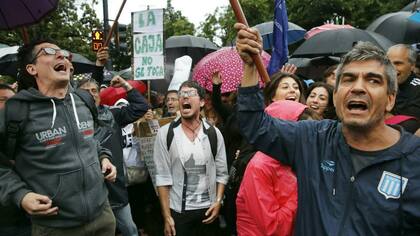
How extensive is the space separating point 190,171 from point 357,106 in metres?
2.35

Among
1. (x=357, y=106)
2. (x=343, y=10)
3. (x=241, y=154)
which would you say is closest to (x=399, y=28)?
(x=241, y=154)

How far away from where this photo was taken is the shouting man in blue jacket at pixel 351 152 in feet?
6.31

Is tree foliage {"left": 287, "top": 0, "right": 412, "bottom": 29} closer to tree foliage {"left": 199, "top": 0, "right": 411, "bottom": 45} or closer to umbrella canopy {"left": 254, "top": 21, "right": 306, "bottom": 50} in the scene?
tree foliage {"left": 199, "top": 0, "right": 411, "bottom": 45}

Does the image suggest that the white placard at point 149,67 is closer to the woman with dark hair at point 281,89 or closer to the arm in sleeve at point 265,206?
the woman with dark hair at point 281,89

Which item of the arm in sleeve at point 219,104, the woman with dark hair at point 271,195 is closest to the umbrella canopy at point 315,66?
the arm in sleeve at point 219,104

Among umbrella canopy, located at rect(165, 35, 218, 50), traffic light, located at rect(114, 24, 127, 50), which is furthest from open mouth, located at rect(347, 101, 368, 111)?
traffic light, located at rect(114, 24, 127, 50)

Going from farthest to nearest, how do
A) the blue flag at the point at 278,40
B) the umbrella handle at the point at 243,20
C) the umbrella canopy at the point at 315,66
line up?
the umbrella canopy at the point at 315,66 < the blue flag at the point at 278,40 < the umbrella handle at the point at 243,20

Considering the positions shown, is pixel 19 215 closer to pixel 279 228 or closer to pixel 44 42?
pixel 44 42

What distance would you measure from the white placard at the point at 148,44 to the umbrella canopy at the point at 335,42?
2392 millimetres

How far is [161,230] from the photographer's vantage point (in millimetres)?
5781

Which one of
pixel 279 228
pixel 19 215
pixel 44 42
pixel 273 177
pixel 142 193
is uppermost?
pixel 44 42

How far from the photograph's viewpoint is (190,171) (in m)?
4.19

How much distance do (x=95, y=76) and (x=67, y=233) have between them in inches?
88.6

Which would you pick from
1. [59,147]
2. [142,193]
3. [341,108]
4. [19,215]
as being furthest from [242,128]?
[142,193]
